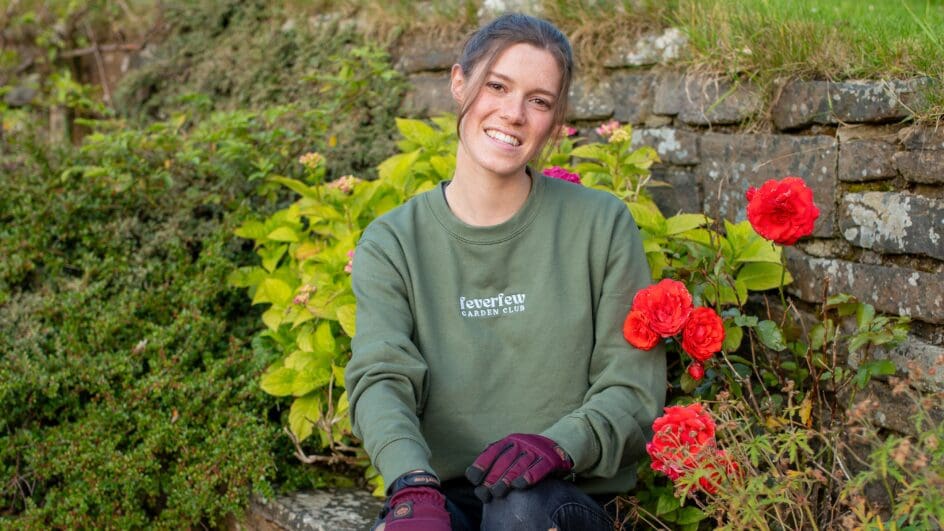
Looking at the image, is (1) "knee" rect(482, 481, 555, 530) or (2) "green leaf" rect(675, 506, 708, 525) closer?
(1) "knee" rect(482, 481, 555, 530)

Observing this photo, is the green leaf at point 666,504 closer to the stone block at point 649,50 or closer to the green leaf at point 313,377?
the green leaf at point 313,377

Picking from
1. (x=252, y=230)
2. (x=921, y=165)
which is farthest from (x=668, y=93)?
(x=252, y=230)

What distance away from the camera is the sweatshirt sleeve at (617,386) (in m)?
2.18

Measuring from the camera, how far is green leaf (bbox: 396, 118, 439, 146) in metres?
3.70

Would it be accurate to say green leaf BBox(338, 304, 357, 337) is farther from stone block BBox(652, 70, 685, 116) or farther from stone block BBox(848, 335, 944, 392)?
stone block BBox(848, 335, 944, 392)

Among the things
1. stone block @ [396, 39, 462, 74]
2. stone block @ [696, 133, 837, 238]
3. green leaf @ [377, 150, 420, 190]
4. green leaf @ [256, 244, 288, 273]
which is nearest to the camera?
stone block @ [696, 133, 837, 238]

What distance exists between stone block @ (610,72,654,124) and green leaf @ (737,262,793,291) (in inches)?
35.5

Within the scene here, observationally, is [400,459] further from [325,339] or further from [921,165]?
[921,165]

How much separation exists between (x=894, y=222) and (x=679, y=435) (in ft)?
3.27

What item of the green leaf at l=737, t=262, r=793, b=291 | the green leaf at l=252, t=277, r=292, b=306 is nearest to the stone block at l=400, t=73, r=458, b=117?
the green leaf at l=252, t=277, r=292, b=306

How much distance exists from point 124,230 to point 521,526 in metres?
2.52

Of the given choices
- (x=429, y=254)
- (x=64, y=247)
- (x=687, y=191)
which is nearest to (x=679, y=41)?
(x=687, y=191)

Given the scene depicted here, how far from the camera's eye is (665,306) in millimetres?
2248

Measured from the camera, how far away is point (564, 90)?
7.88ft
